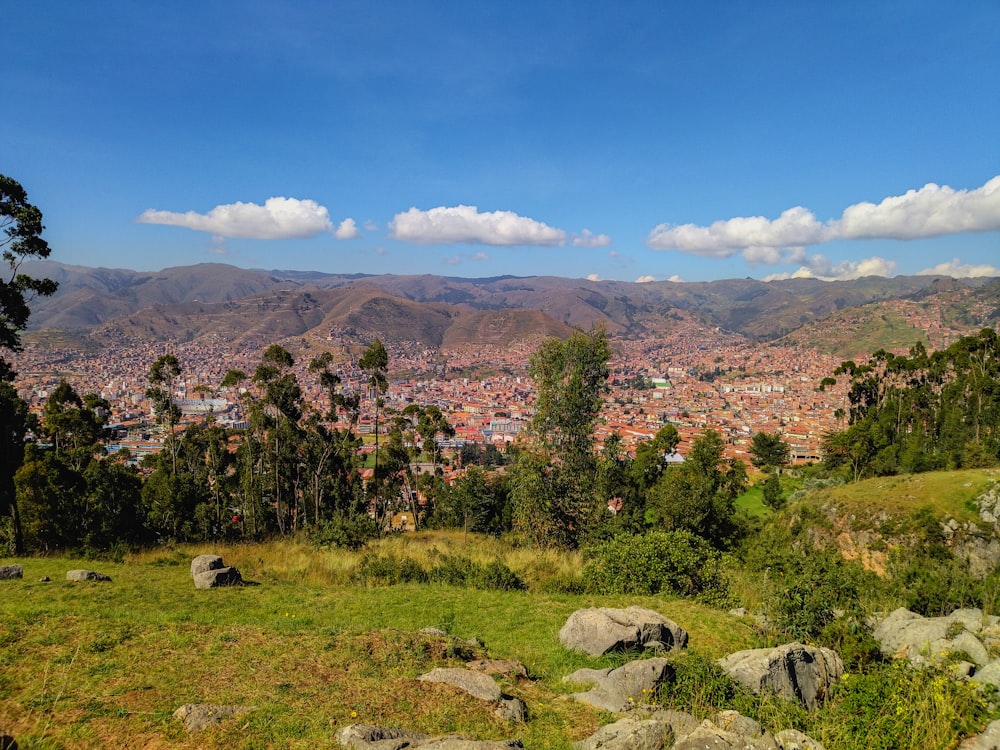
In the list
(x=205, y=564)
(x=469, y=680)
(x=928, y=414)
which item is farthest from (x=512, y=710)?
(x=928, y=414)

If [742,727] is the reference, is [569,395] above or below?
above

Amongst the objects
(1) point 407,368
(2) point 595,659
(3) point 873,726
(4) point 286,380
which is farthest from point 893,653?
(1) point 407,368

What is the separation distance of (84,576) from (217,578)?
225 centimetres

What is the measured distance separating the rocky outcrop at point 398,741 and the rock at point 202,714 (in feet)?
3.78

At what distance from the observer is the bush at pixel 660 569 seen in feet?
33.7

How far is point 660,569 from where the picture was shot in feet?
34.0

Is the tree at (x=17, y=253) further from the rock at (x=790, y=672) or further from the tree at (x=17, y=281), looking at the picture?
the rock at (x=790, y=672)

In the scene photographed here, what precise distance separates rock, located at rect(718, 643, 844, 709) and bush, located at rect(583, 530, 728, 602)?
12.3 ft

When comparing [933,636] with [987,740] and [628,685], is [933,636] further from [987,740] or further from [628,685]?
[628,685]

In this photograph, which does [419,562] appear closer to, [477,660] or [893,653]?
[477,660]

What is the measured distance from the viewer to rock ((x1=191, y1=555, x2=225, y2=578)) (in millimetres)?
10336

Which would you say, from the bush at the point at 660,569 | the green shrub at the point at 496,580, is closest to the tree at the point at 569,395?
the bush at the point at 660,569

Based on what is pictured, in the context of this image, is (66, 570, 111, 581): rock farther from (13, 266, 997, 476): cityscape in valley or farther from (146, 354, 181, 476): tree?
(13, 266, 997, 476): cityscape in valley

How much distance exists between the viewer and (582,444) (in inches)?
639
